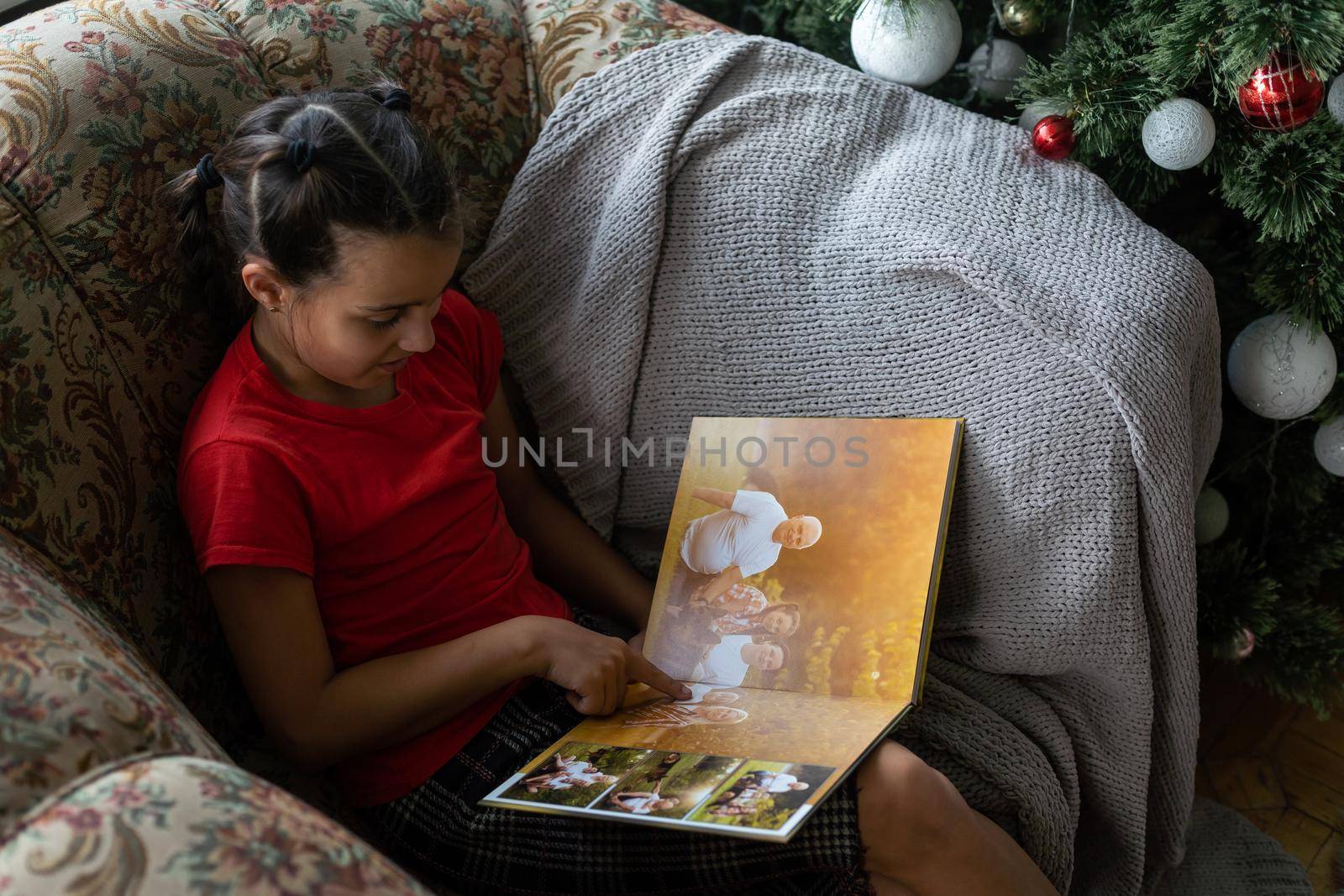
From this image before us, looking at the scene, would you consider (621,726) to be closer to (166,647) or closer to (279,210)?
(166,647)

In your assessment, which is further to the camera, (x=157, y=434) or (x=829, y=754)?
(x=157, y=434)

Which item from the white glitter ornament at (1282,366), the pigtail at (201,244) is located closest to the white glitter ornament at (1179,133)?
the white glitter ornament at (1282,366)

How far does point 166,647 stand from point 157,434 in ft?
0.58

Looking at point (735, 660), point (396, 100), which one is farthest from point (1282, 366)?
point (396, 100)

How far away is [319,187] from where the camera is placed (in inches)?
31.6

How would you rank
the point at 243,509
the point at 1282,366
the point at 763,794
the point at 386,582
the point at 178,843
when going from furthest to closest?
the point at 1282,366, the point at 386,582, the point at 243,509, the point at 763,794, the point at 178,843

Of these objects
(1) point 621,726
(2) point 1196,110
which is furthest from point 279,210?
(2) point 1196,110

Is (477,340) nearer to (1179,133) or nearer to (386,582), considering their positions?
(386,582)

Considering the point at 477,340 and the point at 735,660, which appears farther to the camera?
the point at 477,340

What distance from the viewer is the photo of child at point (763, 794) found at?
698mm

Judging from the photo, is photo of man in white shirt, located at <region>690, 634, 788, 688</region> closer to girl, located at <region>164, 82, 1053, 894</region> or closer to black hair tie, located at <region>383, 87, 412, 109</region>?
girl, located at <region>164, 82, 1053, 894</region>

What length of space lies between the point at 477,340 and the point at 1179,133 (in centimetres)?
69

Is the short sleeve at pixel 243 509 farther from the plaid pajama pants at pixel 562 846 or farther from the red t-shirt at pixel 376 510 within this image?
the plaid pajama pants at pixel 562 846

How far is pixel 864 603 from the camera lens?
0.93 metres
